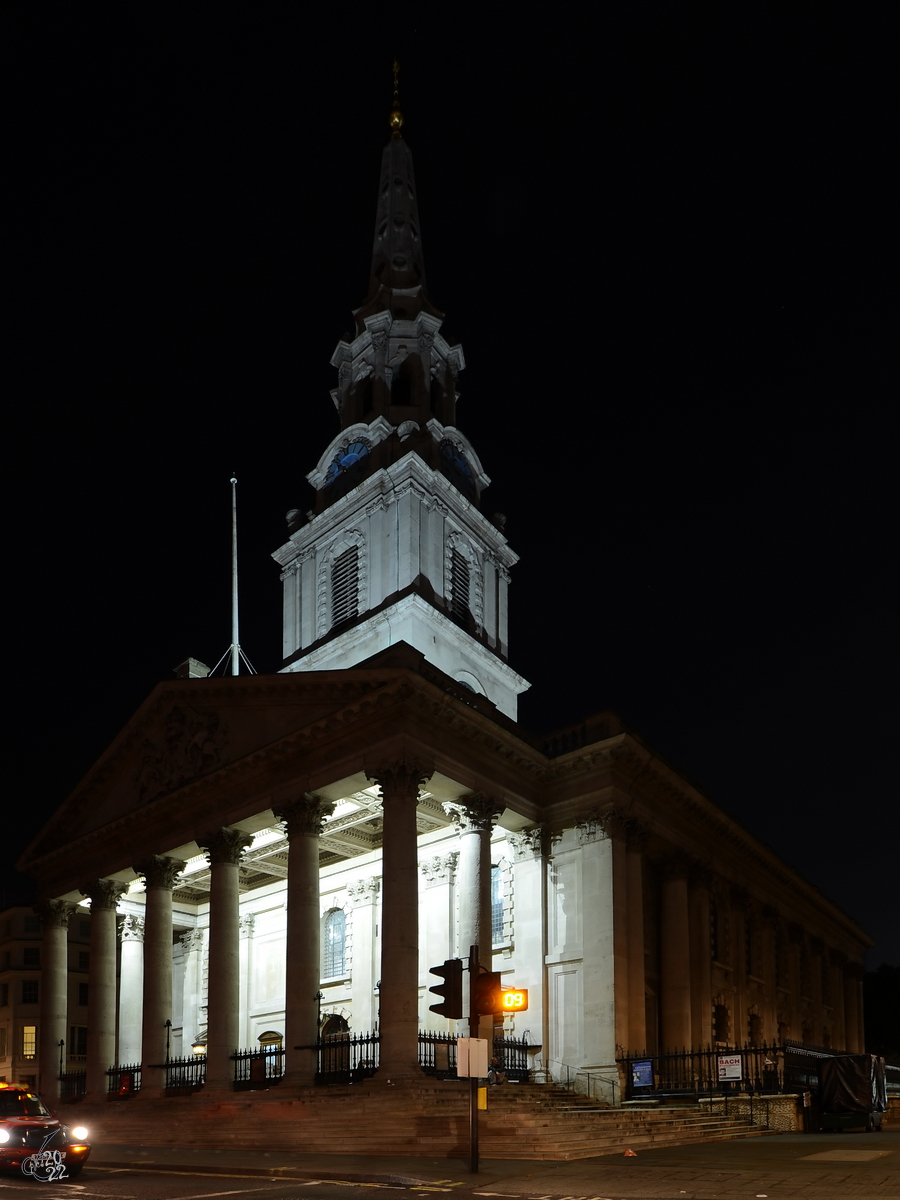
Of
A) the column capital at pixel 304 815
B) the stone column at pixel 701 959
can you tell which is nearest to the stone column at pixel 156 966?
the column capital at pixel 304 815

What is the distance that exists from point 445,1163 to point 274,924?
2539cm

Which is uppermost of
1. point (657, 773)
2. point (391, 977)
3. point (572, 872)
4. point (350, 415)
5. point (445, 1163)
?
point (350, 415)

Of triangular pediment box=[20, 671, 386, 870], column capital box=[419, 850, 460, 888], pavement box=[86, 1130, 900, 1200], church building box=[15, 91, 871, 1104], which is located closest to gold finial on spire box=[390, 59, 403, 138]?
church building box=[15, 91, 871, 1104]

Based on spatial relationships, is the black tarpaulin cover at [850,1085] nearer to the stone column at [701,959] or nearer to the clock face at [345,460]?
the stone column at [701,959]

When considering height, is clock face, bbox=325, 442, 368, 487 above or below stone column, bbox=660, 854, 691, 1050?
above

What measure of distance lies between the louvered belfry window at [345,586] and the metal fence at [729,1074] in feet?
69.4

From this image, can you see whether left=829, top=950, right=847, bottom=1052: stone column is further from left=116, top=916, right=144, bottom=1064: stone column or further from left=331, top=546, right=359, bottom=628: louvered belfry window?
left=116, top=916, right=144, bottom=1064: stone column

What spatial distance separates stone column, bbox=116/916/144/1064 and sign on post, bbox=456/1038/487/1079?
27.5 meters

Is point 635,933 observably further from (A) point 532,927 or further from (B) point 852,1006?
(B) point 852,1006

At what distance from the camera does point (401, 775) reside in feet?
98.8

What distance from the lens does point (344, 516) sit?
48406 millimetres

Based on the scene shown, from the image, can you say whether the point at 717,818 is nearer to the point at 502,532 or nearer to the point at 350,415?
the point at 502,532

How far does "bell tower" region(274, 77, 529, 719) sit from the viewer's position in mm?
44750

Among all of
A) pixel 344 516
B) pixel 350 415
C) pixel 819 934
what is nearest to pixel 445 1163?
pixel 344 516
